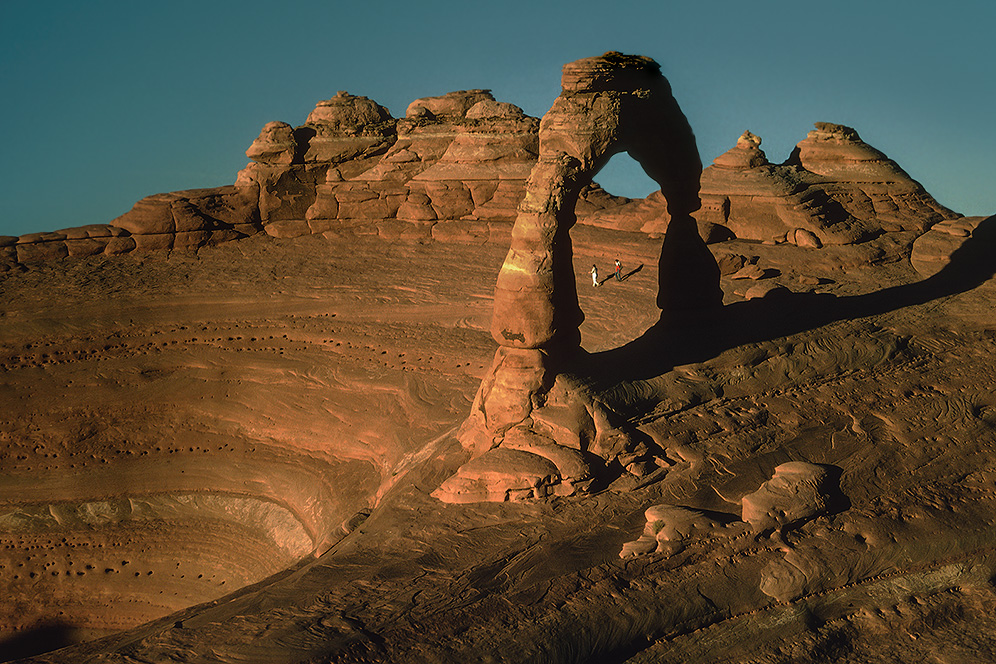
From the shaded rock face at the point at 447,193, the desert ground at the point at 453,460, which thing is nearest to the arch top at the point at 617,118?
the desert ground at the point at 453,460

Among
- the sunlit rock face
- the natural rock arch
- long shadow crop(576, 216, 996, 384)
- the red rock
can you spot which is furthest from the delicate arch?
the red rock

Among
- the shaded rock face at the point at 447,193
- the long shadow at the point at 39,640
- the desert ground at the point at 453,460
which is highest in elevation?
the shaded rock face at the point at 447,193

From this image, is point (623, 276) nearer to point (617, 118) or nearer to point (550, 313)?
point (617, 118)

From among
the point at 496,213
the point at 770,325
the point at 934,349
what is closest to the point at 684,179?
the point at 770,325

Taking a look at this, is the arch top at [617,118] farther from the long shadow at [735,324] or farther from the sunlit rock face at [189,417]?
the sunlit rock face at [189,417]

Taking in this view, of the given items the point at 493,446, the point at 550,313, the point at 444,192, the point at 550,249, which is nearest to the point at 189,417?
the point at 444,192

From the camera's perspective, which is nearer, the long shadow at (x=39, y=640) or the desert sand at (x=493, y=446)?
the desert sand at (x=493, y=446)
